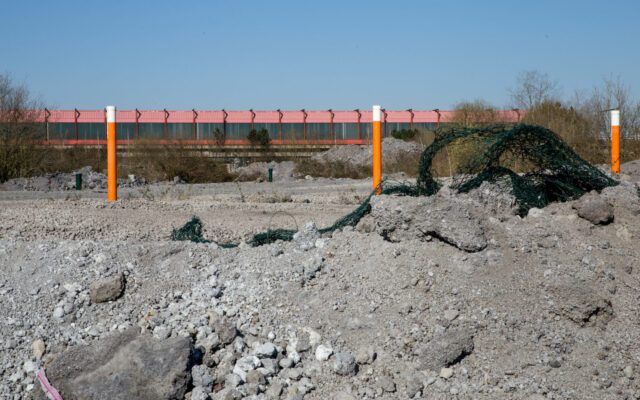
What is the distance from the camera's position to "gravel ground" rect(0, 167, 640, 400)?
4.54 metres

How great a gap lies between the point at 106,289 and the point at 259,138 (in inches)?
1252

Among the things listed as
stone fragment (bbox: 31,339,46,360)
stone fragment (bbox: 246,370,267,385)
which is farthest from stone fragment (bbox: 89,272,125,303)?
stone fragment (bbox: 246,370,267,385)

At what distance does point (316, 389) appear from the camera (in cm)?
451

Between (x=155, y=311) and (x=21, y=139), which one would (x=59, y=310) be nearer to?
(x=155, y=311)

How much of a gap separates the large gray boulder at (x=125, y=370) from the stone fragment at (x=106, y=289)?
2.05 feet

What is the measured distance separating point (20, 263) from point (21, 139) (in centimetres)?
2047

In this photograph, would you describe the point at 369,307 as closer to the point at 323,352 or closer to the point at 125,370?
the point at 323,352

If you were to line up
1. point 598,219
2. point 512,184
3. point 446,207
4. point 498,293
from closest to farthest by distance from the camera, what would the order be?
point 498,293 < point 446,207 < point 598,219 < point 512,184

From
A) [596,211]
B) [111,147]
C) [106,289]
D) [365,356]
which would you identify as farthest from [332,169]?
[365,356]

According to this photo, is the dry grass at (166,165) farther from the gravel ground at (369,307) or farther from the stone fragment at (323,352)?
the stone fragment at (323,352)

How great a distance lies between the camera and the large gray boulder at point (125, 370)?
439cm

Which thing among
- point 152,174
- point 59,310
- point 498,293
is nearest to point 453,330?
point 498,293

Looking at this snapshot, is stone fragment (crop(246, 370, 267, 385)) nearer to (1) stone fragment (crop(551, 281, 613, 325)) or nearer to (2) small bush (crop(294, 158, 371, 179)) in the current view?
(1) stone fragment (crop(551, 281, 613, 325))

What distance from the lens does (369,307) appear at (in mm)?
5027
